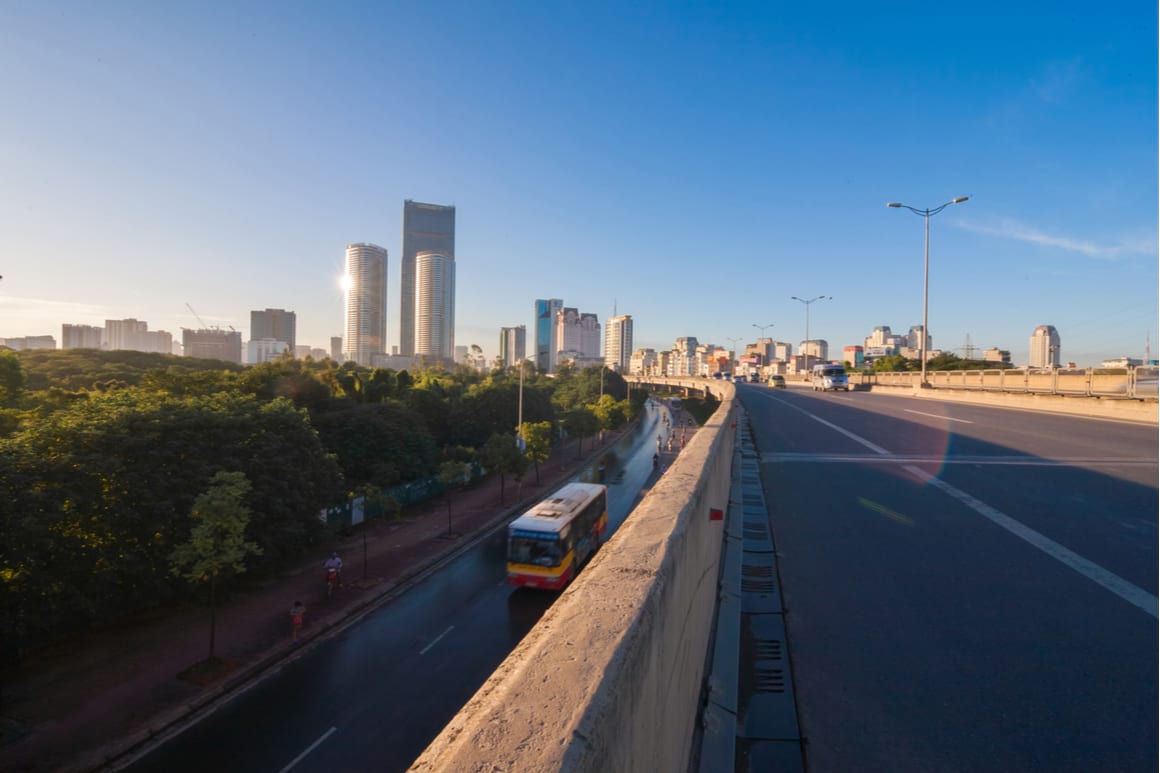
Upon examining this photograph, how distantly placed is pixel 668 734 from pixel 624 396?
9317 centimetres

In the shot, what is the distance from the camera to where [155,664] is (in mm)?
13938

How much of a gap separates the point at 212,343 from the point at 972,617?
214199 mm

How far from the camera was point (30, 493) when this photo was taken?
1304 cm

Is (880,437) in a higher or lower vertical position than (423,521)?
higher

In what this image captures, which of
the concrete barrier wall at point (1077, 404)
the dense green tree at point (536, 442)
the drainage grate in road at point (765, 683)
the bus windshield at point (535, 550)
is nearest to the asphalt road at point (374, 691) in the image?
the bus windshield at point (535, 550)

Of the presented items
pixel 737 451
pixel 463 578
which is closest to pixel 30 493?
pixel 463 578

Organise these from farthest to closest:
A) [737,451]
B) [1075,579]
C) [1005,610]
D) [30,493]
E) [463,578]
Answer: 1. [463,578]
2. [30,493]
3. [737,451]
4. [1075,579]
5. [1005,610]

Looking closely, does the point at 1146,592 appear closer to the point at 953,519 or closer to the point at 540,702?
the point at 953,519

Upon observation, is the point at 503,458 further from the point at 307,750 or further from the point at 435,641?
the point at 307,750

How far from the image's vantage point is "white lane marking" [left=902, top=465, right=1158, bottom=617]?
395 cm

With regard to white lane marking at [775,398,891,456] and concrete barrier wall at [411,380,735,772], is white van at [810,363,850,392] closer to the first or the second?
white lane marking at [775,398,891,456]

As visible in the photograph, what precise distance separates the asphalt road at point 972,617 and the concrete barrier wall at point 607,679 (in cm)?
75

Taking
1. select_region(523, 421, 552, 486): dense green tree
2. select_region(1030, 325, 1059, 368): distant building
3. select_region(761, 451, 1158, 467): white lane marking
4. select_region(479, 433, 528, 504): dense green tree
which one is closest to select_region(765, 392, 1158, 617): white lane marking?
select_region(761, 451, 1158, 467): white lane marking

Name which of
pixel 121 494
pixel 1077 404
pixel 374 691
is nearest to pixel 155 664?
pixel 121 494
